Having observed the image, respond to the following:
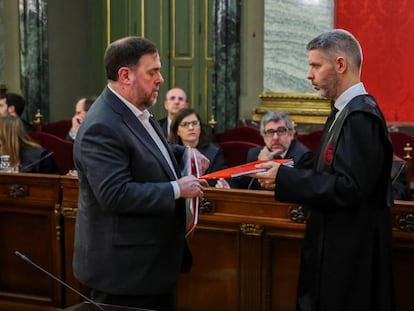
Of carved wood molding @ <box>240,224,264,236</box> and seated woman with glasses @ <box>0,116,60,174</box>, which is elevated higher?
seated woman with glasses @ <box>0,116,60,174</box>

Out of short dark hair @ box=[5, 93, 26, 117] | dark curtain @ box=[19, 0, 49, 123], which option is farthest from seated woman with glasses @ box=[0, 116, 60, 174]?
dark curtain @ box=[19, 0, 49, 123]

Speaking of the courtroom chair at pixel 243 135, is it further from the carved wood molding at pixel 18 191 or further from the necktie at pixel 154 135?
the necktie at pixel 154 135

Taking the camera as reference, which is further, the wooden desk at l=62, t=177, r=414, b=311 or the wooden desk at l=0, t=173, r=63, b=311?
the wooden desk at l=0, t=173, r=63, b=311

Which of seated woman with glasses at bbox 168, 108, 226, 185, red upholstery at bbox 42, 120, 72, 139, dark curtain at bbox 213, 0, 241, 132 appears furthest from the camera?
dark curtain at bbox 213, 0, 241, 132

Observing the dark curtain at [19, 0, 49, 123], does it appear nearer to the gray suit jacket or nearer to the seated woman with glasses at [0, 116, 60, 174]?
the seated woman with glasses at [0, 116, 60, 174]

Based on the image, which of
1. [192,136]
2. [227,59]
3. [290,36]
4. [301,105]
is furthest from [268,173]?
[227,59]

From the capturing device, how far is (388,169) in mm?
2480

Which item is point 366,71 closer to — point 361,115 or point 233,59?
point 233,59

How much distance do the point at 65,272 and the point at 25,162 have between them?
95cm

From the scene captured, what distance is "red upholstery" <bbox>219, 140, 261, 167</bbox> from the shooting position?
5.20 meters

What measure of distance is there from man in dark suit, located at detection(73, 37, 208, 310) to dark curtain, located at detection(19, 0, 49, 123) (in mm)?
5730

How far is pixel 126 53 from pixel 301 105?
4.58 m

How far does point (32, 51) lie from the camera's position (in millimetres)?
8039

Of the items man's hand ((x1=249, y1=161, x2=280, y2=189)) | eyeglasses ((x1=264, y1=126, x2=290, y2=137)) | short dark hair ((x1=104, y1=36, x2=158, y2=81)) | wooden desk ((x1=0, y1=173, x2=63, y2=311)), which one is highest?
short dark hair ((x1=104, y1=36, x2=158, y2=81))
